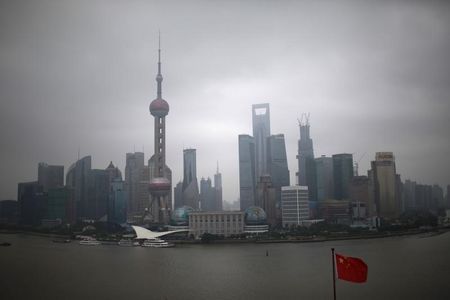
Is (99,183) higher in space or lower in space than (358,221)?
higher

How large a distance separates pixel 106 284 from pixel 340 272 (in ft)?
22.2

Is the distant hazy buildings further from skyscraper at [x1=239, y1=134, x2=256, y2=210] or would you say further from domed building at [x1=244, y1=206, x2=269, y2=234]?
skyscraper at [x1=239, y1=134, x2=256, y2=210]

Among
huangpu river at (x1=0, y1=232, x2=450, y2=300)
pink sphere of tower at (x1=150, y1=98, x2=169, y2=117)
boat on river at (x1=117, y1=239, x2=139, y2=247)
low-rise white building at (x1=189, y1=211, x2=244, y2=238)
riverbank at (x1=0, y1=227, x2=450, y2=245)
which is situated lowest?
riverbank at (x1=0, y1=227, x2=450, y2=245)

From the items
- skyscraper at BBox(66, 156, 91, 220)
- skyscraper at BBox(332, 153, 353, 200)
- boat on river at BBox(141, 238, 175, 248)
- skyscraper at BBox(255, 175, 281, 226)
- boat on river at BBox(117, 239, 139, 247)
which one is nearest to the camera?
boat on river at BBox(141, 238, 175, 248)

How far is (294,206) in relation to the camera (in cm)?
3497

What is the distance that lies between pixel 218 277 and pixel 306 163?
1424 inches

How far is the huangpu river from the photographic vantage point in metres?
8.98

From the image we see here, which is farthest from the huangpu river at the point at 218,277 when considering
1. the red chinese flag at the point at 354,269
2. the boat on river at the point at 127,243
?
the boat on river at the point at 127,243

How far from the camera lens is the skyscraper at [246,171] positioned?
4706 cm

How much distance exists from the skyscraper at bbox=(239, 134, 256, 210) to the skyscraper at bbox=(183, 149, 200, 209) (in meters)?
7.42

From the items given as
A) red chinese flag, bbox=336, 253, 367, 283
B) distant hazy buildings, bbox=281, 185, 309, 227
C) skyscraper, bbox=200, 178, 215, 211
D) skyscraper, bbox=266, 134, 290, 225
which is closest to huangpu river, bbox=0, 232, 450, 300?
red chinese flag, bbox=336, 253, 367, 283

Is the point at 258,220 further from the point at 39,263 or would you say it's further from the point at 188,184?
the point at 188,184

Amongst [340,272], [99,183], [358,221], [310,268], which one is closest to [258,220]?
[358,221]

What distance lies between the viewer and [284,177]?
4691cm
